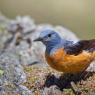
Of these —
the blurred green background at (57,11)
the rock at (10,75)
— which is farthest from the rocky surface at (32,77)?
the blurred green background at (57,11)

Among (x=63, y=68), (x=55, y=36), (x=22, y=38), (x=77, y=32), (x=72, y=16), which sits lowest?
(x=63, y=68)

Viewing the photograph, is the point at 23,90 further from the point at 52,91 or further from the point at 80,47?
the point at 80,47

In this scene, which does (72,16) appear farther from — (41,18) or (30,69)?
(30,69)

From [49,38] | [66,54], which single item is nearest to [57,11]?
[49,38]

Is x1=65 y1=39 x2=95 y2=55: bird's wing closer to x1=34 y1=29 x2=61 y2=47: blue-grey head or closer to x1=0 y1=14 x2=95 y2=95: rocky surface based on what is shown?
x1=34 y1=29 x2=61 y2=47: blue-grey head

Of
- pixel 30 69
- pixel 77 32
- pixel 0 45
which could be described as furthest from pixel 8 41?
pixel 77 32

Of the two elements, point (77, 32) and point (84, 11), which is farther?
Answer: point (84, 11)
